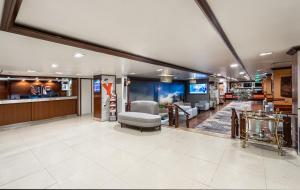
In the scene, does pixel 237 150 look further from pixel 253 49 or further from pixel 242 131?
pixel 253 49

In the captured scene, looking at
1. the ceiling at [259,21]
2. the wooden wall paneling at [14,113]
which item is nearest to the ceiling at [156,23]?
the ceiling at [259,21]

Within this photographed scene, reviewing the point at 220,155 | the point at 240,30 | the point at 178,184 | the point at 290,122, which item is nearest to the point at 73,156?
the point at 178,184

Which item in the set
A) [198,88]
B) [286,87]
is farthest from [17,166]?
[198,88]

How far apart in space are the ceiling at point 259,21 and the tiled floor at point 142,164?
2.39m

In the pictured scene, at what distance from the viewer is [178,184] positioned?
88.7 inches

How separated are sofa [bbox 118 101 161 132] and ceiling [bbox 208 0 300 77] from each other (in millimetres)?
3277

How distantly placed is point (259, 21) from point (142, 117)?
13.1 feet

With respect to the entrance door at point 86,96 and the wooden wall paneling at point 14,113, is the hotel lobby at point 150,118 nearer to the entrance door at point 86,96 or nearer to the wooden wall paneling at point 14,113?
the wooden wall paneling at point 14,113

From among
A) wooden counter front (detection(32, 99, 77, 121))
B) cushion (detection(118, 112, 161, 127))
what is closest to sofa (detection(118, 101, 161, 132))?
cushion (detection(118, 112, 161, 127))

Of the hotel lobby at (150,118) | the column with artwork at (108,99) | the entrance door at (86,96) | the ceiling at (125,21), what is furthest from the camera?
the entrance door at (86,96)

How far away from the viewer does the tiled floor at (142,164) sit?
2.31 meters

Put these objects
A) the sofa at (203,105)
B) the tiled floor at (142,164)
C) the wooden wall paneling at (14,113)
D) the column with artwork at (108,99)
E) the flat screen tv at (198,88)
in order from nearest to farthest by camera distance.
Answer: the tiled floor at (142,164)
the wooden wall paneling at (14,113)
the column with artwork at (108,99)
the sofa at (203,105)
the flat screen tv at (198,88)

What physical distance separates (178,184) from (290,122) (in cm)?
330

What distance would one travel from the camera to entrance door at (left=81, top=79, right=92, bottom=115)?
28.9 ft
